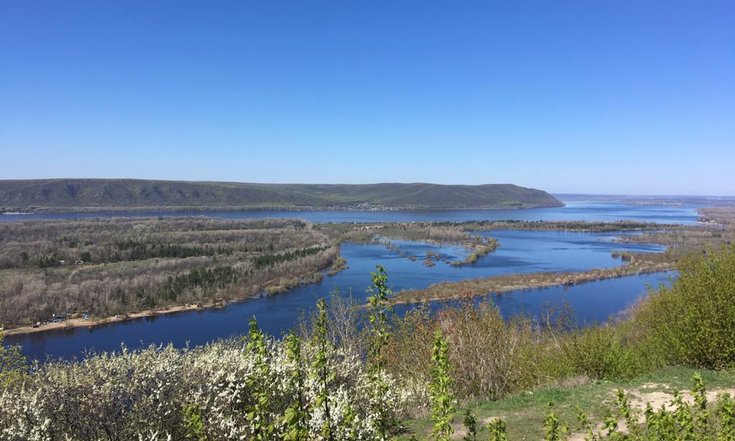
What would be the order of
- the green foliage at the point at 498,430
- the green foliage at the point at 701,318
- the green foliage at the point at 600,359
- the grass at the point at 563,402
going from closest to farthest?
1. the green foliage at the point at 498,430
2. the grass at the point at 563,402
3. the green foliage at the point at 701,318
4. the green foliage at the point at 600,359

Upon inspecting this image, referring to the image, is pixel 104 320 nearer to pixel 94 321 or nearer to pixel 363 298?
pixel 94 321

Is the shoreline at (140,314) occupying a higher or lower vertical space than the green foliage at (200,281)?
lower

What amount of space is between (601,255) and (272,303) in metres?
61.0

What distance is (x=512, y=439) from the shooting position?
1011 cm

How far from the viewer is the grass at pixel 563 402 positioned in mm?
10891

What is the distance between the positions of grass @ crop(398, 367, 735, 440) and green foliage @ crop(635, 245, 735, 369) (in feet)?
3.88

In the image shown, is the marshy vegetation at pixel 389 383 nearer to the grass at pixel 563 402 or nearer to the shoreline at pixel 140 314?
the grass at pixel 563 402

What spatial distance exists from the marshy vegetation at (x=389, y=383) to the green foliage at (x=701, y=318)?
0.15ft

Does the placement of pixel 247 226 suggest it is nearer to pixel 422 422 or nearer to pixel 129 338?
pixel 129 338

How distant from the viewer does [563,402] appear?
1225 centimetres

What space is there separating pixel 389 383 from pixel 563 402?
7475mm

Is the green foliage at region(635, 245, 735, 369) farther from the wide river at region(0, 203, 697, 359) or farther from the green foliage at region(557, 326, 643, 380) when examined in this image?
the wide river at region(0, 203, 697, 359)

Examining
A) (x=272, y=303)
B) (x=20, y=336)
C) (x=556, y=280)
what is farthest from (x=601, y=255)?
(x=20, y=336)

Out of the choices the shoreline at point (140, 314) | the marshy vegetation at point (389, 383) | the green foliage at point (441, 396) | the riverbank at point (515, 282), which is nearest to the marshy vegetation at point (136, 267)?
the shoreline at point (140, 314)
